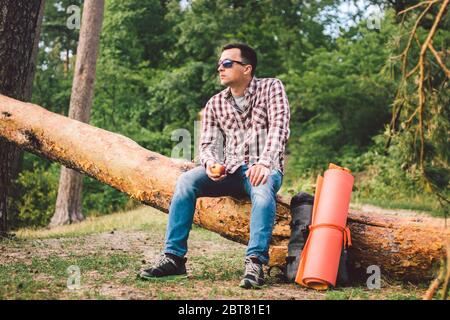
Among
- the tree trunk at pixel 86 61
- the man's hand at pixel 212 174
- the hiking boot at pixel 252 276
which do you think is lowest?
the hiking boot at pixel 252 276

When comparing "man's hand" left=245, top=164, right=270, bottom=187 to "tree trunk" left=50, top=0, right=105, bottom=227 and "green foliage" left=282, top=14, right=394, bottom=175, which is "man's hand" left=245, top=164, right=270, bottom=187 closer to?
"tree trunk" left=50, top=0, right=105, bottom=227

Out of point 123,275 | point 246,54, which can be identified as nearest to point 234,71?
point 246,54

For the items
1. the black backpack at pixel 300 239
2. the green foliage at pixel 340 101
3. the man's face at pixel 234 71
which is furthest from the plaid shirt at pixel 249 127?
the green foliage at pixel 340 101

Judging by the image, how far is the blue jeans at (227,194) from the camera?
3.92 m

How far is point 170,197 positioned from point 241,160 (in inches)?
32.9

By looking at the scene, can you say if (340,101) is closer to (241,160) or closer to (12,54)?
(12,54)

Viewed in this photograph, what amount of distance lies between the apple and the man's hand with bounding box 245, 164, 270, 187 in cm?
22

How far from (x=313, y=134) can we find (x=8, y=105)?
1100cm

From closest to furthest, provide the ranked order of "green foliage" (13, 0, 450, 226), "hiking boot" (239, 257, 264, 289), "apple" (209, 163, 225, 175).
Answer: "hiking boot" (239, 257, 264, 289)
"apple" (209, 163, 225, 175)
"green foliage" (13, 0, 450, 226)

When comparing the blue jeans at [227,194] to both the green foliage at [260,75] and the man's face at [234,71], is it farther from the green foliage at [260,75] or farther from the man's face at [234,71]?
the green foliage at [260,75]

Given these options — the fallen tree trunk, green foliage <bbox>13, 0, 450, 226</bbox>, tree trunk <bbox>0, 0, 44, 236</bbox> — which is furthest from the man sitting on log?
green foliage <bbox>13, 0, 450, 226</bbox>

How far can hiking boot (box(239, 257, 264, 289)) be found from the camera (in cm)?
383

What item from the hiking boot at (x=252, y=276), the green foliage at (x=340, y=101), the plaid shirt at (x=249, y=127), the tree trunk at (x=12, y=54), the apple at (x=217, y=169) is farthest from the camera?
the green foliage at (x=340, y=101)
